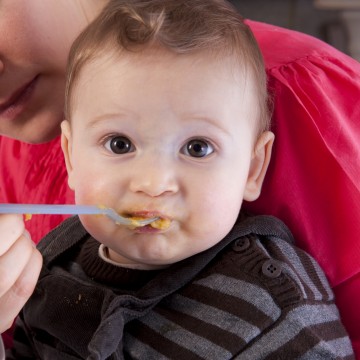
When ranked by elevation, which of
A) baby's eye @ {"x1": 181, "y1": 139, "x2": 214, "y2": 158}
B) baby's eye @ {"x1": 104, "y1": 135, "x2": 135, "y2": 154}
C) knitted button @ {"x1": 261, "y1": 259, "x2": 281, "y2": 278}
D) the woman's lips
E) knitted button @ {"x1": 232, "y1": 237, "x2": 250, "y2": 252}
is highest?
baby's eye @ {"x1": 104, "y1": 135, "x2": 135, "y2": 154}

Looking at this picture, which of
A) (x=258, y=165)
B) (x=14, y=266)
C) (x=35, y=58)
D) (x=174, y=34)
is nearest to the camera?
(x=14, y=266)

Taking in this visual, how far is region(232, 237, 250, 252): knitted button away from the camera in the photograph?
823 mm

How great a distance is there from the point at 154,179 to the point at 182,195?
0.14 feet

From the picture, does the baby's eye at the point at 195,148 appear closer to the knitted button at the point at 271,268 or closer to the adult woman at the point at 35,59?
the knitted button at the point at 271,268

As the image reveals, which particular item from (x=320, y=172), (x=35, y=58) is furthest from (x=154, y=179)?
(x=35, y=58)

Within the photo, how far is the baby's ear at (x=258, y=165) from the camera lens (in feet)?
2.78

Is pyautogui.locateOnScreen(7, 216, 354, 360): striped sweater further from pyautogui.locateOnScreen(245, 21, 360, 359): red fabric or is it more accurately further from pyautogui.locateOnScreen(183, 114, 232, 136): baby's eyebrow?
pyautogui.locateOnScreen(183, 114, 232, 136): baby's eyebrow

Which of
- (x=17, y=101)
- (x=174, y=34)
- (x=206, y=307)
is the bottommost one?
(x=206, y=307)

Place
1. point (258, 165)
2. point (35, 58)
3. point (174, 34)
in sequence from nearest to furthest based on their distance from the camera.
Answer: point (174, 34) < point (258, 165) < point (35, 58)

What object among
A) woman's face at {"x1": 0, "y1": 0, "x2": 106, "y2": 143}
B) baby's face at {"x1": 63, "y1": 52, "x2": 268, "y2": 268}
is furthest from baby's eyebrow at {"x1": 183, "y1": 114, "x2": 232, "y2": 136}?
woman's face at {"x1": 0, "y1": 0, "x2": 106, "y2": 143}

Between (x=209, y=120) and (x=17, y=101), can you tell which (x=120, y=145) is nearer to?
(x=209, y=120)

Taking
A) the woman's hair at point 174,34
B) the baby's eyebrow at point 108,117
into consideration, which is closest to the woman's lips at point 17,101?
the woman's hair at point 174,34

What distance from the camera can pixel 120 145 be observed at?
0.77 meters

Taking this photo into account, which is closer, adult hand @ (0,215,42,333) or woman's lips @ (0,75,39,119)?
adult hand @ (0,215,42,333)
